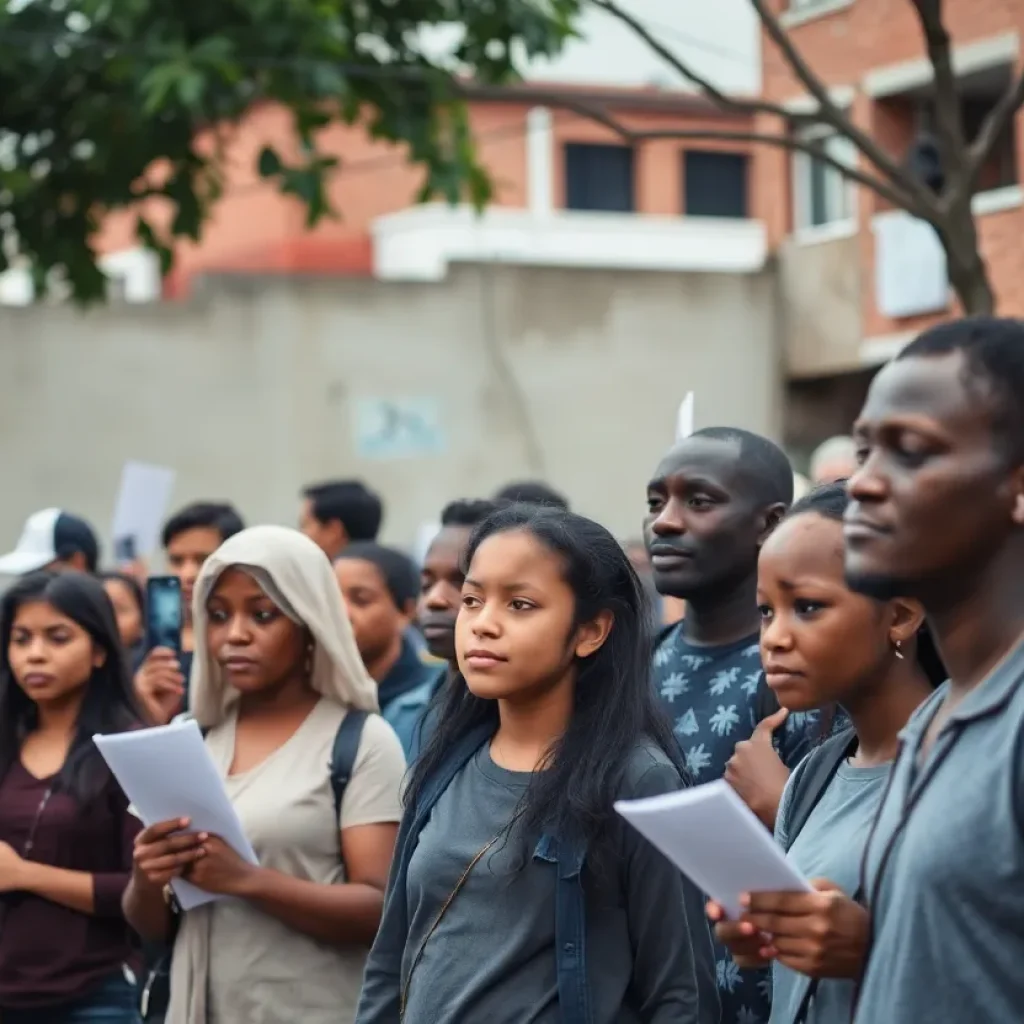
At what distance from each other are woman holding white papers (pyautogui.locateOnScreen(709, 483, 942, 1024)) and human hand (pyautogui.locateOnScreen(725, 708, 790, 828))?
46 cm

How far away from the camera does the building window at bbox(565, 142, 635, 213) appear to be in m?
29.0

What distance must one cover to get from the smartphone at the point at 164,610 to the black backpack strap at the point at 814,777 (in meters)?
3.12

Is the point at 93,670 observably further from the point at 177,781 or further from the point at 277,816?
the point at 177,781

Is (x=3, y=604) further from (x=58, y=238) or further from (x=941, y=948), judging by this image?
(x=58, y=238)

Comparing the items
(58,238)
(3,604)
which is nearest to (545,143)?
(58,238)

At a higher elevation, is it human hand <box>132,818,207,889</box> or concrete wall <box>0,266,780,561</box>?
concrete wall <box>0,266,780,561</box>

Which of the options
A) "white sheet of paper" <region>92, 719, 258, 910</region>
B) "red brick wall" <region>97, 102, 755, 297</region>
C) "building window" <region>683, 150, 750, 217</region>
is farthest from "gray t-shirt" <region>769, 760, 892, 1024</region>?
"building window" <region>683, 150, 750, 217</region>

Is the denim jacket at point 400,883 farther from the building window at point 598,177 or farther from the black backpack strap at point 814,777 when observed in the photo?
the building window at point 598,177

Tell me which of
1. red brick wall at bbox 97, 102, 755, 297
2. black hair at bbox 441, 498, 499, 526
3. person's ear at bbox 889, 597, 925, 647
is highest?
red brick wall at bbox 97, 102, 755, 297

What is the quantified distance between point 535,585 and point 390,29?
A: 326 inches

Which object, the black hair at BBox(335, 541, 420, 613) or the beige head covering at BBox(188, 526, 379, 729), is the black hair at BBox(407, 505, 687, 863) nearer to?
the beige head covering at BBox(188, 526, 379, 729)

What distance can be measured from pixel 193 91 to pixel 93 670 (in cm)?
488

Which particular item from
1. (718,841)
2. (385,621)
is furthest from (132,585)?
(718,841)

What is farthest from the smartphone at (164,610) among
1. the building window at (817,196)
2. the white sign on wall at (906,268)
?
the building window at (817,196)
